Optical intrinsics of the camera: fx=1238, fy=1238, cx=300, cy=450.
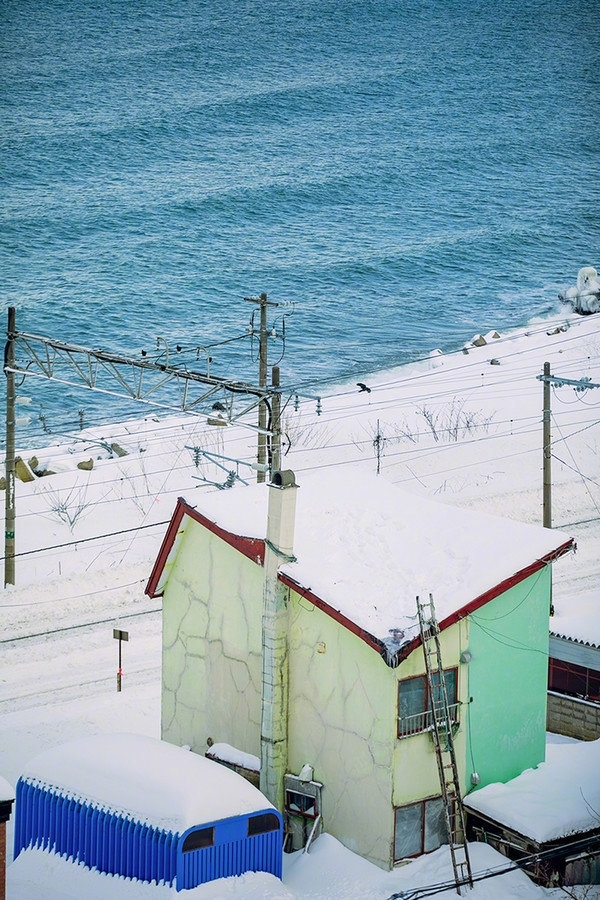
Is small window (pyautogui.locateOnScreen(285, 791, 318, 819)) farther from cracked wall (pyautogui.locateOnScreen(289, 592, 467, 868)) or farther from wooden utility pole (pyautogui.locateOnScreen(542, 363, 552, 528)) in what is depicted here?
wooden utility pole (pyautogui.locateOnScreen(542, 363, 552, 528))

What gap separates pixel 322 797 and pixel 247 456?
79.8 ft

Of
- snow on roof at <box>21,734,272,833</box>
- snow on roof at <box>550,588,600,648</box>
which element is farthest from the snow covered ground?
snow on roof at <box>21,734,272,833</box>

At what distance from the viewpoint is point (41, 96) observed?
123250mm

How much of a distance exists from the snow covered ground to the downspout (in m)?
1.56

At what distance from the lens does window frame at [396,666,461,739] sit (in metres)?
20.7

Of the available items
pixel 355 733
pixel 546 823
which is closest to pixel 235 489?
pixel 355 733

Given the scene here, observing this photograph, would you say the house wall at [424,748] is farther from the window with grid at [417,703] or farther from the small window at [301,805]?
the small window at [301,805]

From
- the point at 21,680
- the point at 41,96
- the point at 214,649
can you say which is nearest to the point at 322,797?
the point at 214,649

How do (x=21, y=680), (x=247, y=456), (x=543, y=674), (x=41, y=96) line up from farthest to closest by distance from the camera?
(x=41, y=96)
(x=247, y=456)
(x=21, y=680)
(x=543, y=674)

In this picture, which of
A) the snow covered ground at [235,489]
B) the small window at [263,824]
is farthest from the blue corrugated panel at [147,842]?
the snow covered ground at [235,489]

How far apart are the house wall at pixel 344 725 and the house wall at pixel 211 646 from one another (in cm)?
113

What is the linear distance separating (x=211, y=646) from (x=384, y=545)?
393cm

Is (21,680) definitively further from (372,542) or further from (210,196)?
(210,196)

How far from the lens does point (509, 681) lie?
2256 cm
